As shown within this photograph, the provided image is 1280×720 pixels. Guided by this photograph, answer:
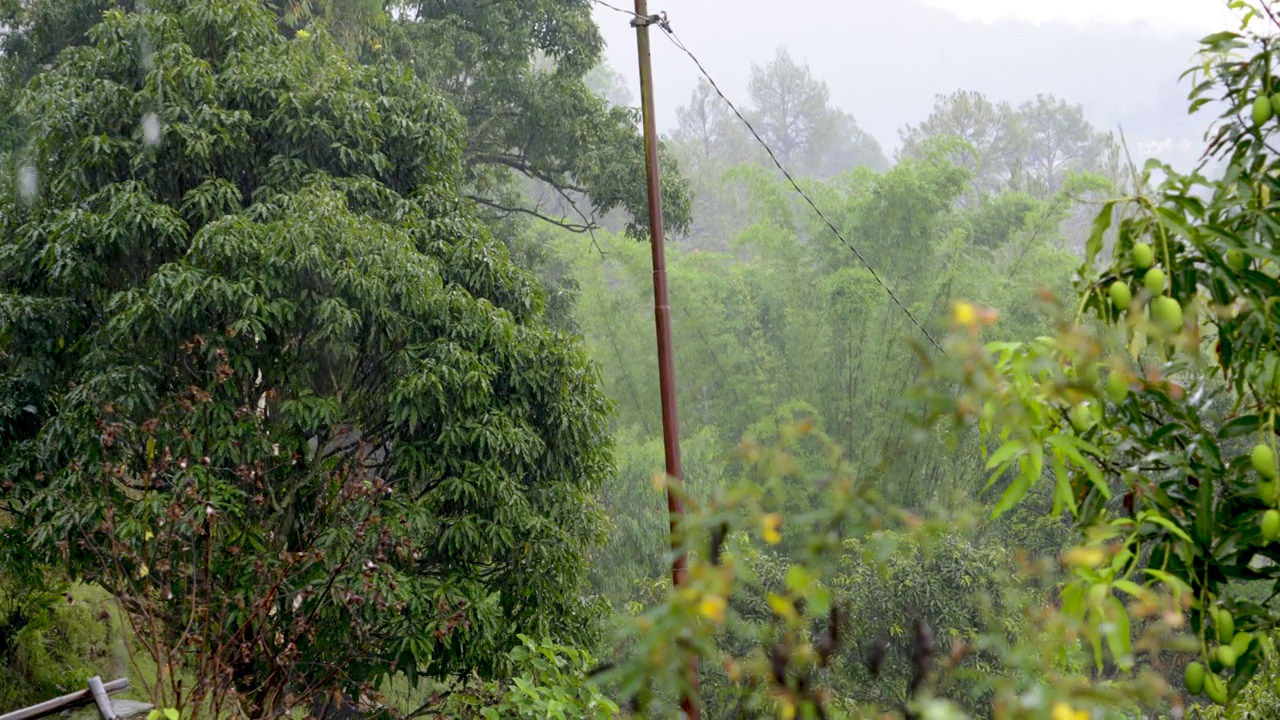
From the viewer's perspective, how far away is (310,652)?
21.4 feet

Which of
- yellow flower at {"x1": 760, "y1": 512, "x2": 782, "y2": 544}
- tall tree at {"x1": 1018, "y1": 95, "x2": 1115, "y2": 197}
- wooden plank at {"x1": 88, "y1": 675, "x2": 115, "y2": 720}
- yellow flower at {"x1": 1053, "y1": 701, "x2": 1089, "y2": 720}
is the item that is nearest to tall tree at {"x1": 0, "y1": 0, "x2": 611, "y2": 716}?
wooden plank at {"x1": 88, "y1": 675, "x2": 115, "y2": 720}

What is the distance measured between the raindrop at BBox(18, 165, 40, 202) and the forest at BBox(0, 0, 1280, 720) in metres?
0.04

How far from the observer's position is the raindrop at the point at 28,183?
7.16 metres

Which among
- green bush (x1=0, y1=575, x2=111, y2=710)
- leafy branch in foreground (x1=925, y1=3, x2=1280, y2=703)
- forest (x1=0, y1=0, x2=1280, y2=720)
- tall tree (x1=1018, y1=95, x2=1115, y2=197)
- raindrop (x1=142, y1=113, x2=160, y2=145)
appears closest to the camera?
forest (x1=0, y1=0, x2=1280, y2=720)

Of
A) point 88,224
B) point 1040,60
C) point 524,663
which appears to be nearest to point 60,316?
point 88,224

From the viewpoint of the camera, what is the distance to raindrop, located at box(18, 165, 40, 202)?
23.5 ft

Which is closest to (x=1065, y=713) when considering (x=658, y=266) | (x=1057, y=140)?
(x=658, y=266)

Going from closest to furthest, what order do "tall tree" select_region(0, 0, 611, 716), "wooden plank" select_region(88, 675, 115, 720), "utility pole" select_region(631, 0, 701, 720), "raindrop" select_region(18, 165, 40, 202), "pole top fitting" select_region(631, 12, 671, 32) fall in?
1. "wooden plank" select_region(88, 675, 115, 720)
2. "utility pole" select_region(631, 0, 701, 720)
3. "pole top fitting" select_region(631, 12, 671, 32)
4. "tall tree" select_region(0, 0, 611, 716)
5. "raindrop" select_region(18, 165, 40, 202)

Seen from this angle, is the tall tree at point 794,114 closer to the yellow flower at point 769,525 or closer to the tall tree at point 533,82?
the tall tree at point 533,82

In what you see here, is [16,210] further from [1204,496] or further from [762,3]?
[762,3]

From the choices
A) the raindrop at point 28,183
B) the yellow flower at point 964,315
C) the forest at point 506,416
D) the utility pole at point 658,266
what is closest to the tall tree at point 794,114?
the forest at point 506,416

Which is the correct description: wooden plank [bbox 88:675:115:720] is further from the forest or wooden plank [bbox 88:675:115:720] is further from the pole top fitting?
the pole top fitting

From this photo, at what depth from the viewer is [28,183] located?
729cm

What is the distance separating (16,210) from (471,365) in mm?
3055
